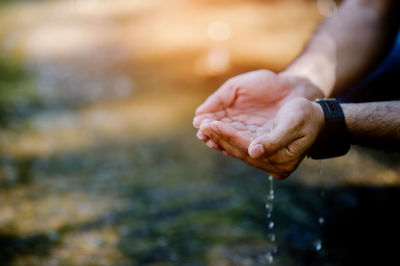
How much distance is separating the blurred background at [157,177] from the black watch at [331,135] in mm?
953

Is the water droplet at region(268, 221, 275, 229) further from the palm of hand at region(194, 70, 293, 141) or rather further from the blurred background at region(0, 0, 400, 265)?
the palm of hand at region(194, 70, 293, 141)

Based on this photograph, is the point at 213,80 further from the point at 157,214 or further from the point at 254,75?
the point at 254,75

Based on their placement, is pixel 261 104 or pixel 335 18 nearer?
pixel 261 104

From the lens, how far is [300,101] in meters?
1.61

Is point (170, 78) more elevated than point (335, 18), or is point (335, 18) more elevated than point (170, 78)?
point (170, 78)

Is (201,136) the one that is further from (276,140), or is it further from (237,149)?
(276,140)

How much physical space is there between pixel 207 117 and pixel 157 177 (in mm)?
1596

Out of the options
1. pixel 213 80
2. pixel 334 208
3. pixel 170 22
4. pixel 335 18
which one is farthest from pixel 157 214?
pixel 170 22

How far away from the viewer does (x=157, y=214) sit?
2.89 m

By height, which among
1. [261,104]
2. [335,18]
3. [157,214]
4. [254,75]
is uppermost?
[335,18]

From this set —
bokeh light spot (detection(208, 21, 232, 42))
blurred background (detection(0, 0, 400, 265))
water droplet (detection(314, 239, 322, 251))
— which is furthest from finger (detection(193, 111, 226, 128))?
bokeh light spot (detection(208, 21, 232, 42))

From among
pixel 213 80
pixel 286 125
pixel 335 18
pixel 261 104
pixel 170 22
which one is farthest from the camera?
pixel 170 22

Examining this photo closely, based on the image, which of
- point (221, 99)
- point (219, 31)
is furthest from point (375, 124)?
point (219, 31)

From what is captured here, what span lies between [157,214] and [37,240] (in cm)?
84
